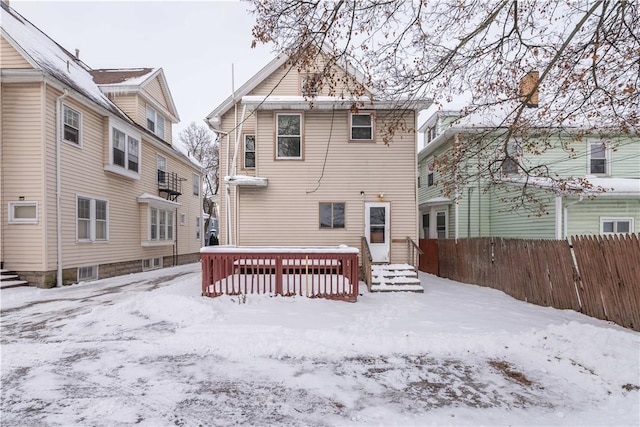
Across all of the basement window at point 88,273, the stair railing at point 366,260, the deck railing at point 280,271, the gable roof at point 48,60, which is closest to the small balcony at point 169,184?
the gable roof at point 48,60

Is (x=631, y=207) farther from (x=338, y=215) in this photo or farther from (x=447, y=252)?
(x=338, y=215)

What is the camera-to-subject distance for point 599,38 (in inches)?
216

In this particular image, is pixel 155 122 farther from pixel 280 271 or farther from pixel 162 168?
pixel 280 271

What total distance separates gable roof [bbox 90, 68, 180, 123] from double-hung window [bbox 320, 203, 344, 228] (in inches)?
419

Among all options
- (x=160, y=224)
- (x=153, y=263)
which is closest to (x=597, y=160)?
(x=160, y=224)

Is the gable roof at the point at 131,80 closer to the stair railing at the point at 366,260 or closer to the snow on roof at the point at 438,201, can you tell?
the stair railing at the point at 366,260

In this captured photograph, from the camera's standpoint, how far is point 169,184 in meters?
17.1

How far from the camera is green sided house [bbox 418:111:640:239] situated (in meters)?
10.7

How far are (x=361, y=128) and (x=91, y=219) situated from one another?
399 inches

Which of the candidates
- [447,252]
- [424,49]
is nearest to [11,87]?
[424,49]

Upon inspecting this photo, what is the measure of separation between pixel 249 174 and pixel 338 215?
3511mm

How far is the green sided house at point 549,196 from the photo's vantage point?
1070 centimetres

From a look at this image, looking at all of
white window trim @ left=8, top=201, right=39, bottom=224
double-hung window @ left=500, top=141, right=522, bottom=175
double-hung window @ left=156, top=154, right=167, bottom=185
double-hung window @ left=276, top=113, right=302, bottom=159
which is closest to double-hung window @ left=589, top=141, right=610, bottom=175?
double-hung window @ left=500, top=141, right=522, bottom=175

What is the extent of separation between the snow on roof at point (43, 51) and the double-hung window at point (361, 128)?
9.24 meters
